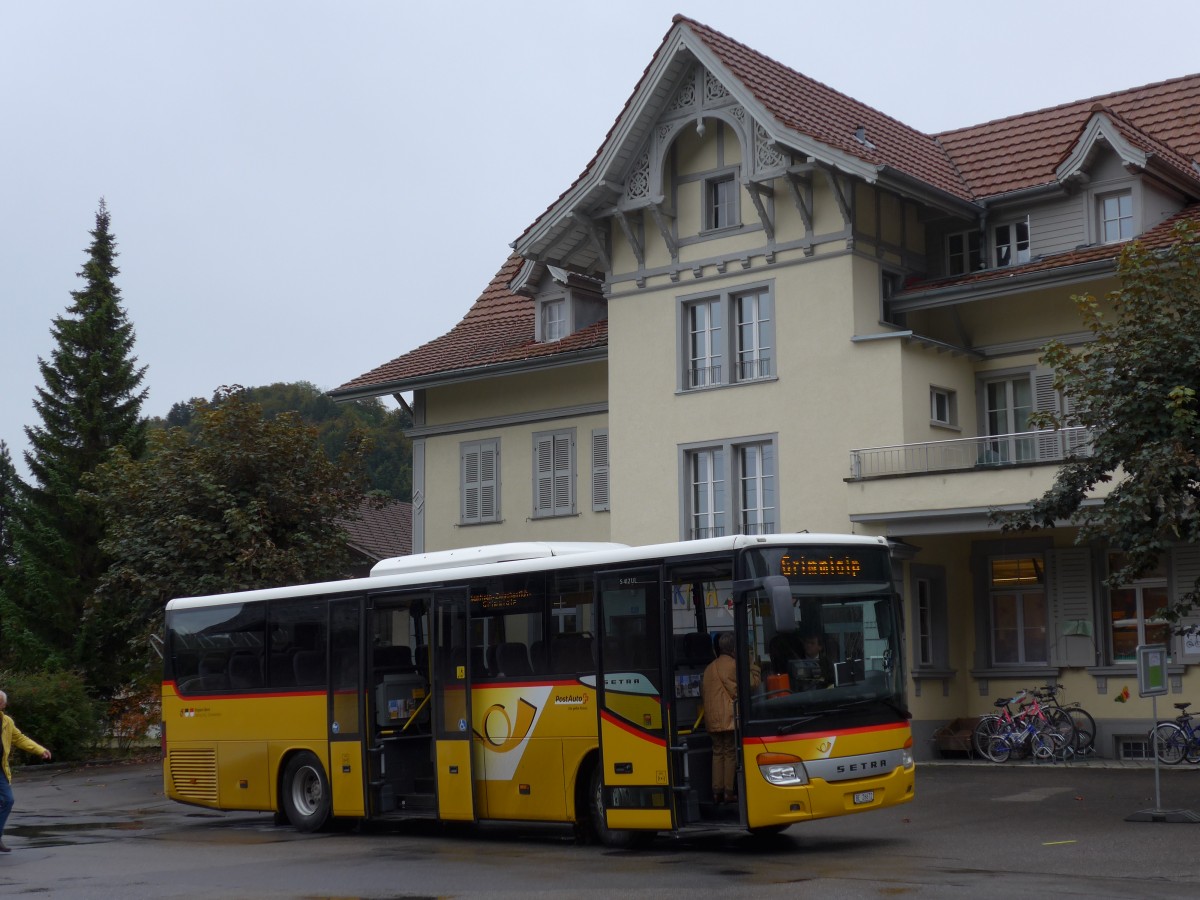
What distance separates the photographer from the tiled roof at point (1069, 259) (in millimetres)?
25000

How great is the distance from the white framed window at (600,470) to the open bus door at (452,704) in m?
13.9

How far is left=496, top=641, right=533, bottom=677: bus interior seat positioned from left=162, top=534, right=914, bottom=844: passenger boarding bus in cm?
2

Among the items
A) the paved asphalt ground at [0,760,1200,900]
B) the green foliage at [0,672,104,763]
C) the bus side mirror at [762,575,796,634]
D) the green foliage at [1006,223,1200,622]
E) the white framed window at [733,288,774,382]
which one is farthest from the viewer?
the green foliage at [0,672,104,763]

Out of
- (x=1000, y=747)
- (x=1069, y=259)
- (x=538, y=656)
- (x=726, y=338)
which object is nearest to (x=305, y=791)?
(x=538, y=656)

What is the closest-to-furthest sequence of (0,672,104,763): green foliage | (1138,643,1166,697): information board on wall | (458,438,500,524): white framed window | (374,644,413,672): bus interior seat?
(1138,643,1166,697): information board on wall → (374,644,413,672): bus interior seat → (0,672,104,763): green foliage → (458,438,500,524): white framed window

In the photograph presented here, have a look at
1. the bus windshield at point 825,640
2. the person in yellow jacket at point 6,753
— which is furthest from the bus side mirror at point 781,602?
the person in yellow jacket at point 6,753

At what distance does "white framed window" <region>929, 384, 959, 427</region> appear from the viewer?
27.0m

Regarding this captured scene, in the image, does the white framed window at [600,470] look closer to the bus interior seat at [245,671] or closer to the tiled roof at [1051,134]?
the tiled roof at [1051,134]

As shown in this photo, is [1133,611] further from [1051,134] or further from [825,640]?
[825,640]

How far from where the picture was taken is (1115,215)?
86.9 ft

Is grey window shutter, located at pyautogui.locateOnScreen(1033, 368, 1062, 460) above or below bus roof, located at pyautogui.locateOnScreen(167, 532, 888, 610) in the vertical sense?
above

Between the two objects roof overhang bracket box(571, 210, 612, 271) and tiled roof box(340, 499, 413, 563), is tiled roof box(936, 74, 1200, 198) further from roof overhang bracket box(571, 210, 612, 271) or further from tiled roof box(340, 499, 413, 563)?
tiled roof box(340, 499, 413, 563)

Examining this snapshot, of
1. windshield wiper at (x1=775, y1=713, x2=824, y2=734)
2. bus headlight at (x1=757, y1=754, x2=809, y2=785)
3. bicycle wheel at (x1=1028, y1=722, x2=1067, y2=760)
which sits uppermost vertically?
windshield wiper at (x1=775, y1=713, x2=824, y2=734)

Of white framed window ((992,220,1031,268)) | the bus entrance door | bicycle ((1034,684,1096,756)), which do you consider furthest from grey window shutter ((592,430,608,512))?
the bus entrance door
